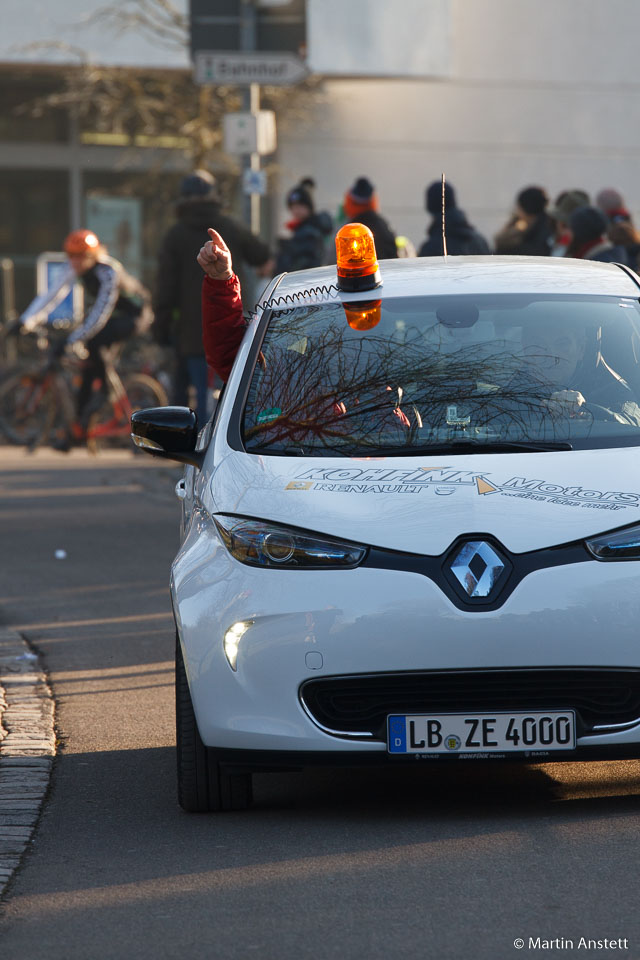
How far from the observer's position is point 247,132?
14055 millimetres

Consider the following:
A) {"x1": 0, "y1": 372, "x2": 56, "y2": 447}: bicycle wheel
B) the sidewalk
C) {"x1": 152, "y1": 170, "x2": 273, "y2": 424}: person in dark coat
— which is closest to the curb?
the sidewalk

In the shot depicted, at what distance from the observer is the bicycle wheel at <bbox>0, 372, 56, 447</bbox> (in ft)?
53.3

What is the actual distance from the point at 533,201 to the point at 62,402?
16.7ft

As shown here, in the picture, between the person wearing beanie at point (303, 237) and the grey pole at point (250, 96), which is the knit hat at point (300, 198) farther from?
the grey pole at point (250, 96)

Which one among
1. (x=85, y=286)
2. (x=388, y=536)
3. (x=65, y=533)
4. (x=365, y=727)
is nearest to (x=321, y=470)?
(x=388, y=536)

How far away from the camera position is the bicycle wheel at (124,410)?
16.0 metres

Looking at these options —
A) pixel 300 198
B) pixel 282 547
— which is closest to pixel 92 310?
pixel 300 198

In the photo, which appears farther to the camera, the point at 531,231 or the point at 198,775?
the point at 531,231

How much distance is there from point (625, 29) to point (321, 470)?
2187cm

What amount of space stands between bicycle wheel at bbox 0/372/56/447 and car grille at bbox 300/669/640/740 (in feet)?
38.1

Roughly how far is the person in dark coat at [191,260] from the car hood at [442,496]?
25.9 ft

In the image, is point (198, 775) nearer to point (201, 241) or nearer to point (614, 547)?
point (614, 547)

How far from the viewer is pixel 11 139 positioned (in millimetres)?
24938

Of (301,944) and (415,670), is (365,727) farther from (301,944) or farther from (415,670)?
(301,944)
